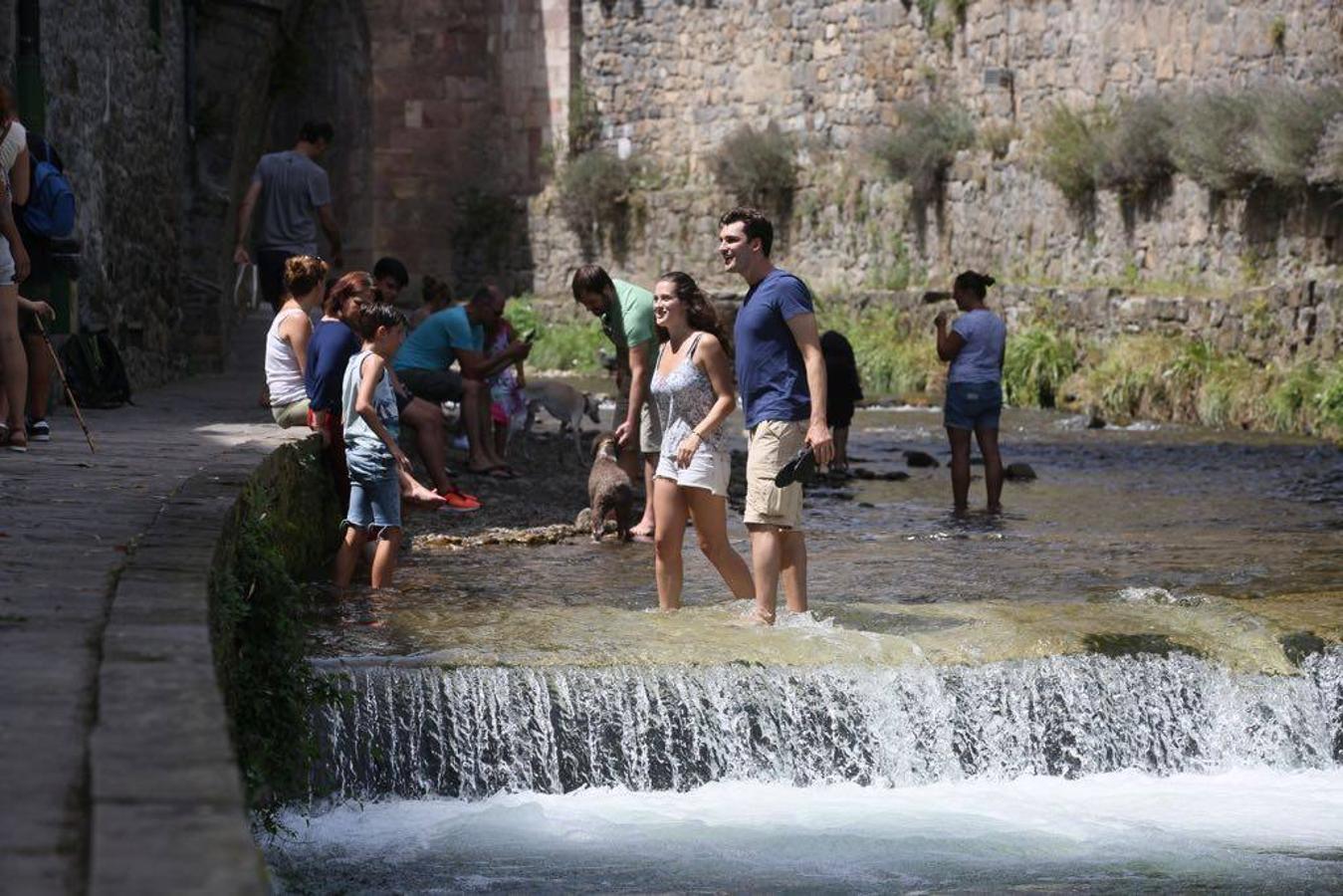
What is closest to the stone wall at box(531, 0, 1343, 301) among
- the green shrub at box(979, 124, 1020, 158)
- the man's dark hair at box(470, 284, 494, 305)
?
the green shrub at box(979, 124, 1020, 158)

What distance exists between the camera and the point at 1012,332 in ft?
73.7

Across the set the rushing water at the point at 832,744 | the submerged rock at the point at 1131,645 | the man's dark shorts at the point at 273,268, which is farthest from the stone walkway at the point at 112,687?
the man's dark shorts at the point at 273,268

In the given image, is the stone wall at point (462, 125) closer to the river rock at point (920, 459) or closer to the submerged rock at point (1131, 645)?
the river rock at point (920, 459)

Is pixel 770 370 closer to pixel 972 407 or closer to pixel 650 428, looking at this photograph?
pixel 650 428

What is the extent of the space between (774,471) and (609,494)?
11.8ft

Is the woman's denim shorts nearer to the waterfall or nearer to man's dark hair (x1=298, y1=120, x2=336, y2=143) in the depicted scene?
the waterfall

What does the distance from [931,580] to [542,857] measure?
3.93m

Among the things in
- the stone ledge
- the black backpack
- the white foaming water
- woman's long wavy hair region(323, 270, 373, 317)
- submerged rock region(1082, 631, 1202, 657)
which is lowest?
the white foaming water

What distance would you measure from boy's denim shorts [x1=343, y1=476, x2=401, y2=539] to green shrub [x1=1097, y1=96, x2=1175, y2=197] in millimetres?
13215

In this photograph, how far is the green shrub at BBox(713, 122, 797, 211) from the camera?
29234mm

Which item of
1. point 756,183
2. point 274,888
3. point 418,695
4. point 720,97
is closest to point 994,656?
point 418,695

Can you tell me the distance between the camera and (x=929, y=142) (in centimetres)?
2561

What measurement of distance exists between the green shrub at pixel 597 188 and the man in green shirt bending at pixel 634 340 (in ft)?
68.7

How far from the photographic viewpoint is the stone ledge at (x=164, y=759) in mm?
3324
